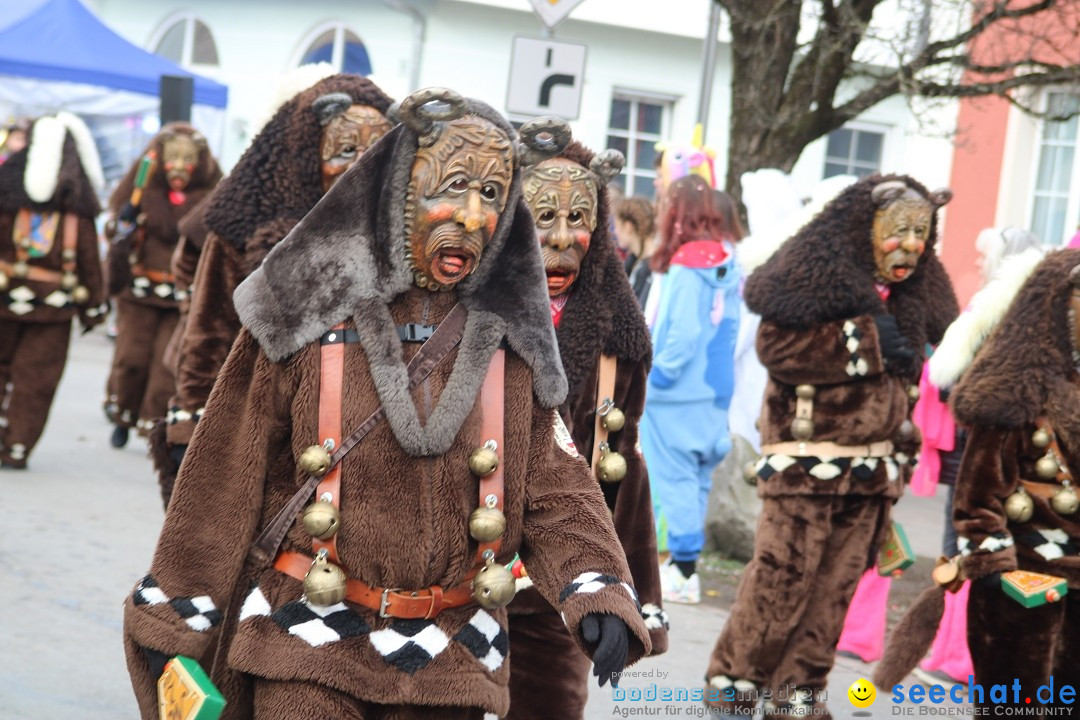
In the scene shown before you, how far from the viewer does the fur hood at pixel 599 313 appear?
14.2 ft

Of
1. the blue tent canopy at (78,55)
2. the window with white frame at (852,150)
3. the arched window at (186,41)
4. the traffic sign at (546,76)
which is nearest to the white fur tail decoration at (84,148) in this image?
the traffic sign at (546,76)

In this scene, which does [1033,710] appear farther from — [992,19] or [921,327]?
[992,19]

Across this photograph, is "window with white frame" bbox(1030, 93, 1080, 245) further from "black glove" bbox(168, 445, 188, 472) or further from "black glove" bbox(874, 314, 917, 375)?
"black glove" bbox(168, 445, 188, 472)

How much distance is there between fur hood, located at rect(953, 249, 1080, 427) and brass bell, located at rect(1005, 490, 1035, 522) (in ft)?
0.78

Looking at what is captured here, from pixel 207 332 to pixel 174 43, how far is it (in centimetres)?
1819

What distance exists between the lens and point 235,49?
2098cm

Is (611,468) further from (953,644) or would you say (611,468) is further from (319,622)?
(953,644)

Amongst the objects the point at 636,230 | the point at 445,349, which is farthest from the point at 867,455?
the point at 636,230

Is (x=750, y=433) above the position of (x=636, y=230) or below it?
below

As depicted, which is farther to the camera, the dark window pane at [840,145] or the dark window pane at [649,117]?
the dark window pane at [840,145]

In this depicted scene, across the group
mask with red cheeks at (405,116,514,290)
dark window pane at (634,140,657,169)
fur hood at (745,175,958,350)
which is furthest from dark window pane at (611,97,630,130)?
mask with red cheeks at (405,116,514,290)

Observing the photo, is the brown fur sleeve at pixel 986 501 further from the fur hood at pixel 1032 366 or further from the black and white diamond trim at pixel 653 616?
the black and white diamond trim at pixel 653 616

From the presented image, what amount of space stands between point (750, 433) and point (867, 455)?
313 cm

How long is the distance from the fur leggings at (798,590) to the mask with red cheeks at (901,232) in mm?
903
